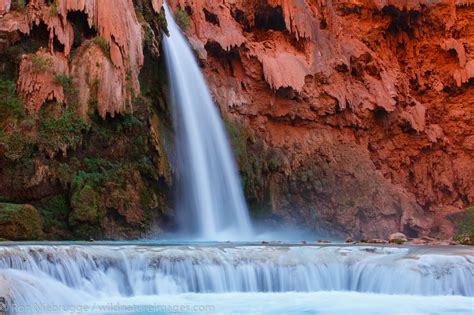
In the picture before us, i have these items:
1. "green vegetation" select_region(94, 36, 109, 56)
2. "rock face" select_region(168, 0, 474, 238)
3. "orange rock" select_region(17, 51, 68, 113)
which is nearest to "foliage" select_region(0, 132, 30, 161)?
"orange rock" select_region(17, 51, 68, 113)

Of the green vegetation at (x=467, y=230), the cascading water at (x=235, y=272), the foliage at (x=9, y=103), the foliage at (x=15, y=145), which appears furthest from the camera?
the green vegetation at (x=467, y=230)

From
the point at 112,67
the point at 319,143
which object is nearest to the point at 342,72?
the point at 319,143

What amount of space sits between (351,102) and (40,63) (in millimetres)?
15023

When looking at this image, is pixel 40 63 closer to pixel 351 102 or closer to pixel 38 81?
pixel 38 81

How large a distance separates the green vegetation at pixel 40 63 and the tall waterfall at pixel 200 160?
522 cm

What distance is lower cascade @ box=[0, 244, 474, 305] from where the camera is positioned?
10.2m

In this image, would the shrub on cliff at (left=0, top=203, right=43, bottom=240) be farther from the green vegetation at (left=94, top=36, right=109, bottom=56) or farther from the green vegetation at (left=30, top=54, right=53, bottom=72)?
the green vegetation at (left=94, top=36, right=109, bottom=56)

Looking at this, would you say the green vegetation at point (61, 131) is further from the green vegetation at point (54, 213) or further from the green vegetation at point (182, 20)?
the green vegetation at point (182, 20)

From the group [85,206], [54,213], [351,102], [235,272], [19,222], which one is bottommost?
[235,272]

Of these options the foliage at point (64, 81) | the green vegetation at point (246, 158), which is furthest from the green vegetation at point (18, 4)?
the green vegetation at point (246, 158)

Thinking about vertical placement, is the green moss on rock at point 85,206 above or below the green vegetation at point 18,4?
below

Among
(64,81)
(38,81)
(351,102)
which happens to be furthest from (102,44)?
(351,102)

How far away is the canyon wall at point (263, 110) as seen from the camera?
1652cm

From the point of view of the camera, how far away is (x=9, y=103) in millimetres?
16172
